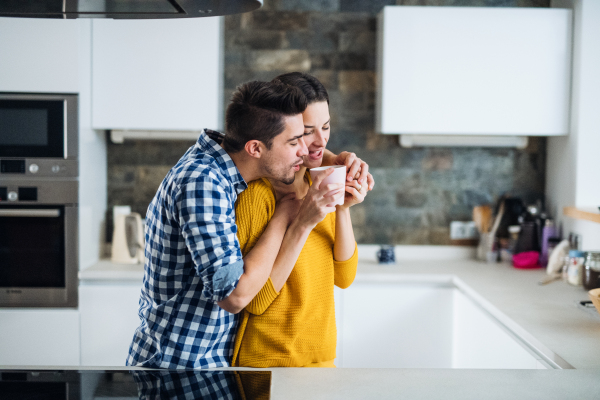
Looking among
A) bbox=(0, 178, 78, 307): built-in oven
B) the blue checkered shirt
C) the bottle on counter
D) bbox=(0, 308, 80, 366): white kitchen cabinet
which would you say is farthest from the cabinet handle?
the bottle on counter

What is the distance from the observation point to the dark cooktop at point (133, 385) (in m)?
0.94

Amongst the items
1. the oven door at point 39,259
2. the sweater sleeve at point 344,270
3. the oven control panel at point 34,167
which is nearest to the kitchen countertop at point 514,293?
the oven door at point 39,259

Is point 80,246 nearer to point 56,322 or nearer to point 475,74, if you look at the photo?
point 56,322

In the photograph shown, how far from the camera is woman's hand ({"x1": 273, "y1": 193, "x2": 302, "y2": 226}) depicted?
4.15 ft

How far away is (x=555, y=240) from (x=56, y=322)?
2.51 meters

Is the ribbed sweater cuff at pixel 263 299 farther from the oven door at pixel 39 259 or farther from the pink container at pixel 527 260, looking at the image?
the pink container at pixel 527 260

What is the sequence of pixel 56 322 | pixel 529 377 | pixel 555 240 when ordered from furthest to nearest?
pixel 555 240, pixel 56 322, pixel 529 377

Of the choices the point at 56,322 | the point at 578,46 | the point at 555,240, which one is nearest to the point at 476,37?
the point at 578,46

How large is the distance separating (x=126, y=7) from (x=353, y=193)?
66cm

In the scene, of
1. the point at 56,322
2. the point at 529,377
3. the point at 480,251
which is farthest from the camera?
the point at 480,251

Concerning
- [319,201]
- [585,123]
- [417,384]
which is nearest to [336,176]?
[319,201]

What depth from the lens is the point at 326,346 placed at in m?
1.30

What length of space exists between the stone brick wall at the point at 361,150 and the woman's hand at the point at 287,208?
1.76 m

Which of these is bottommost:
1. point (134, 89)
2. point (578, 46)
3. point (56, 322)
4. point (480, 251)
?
point (56, 322)
